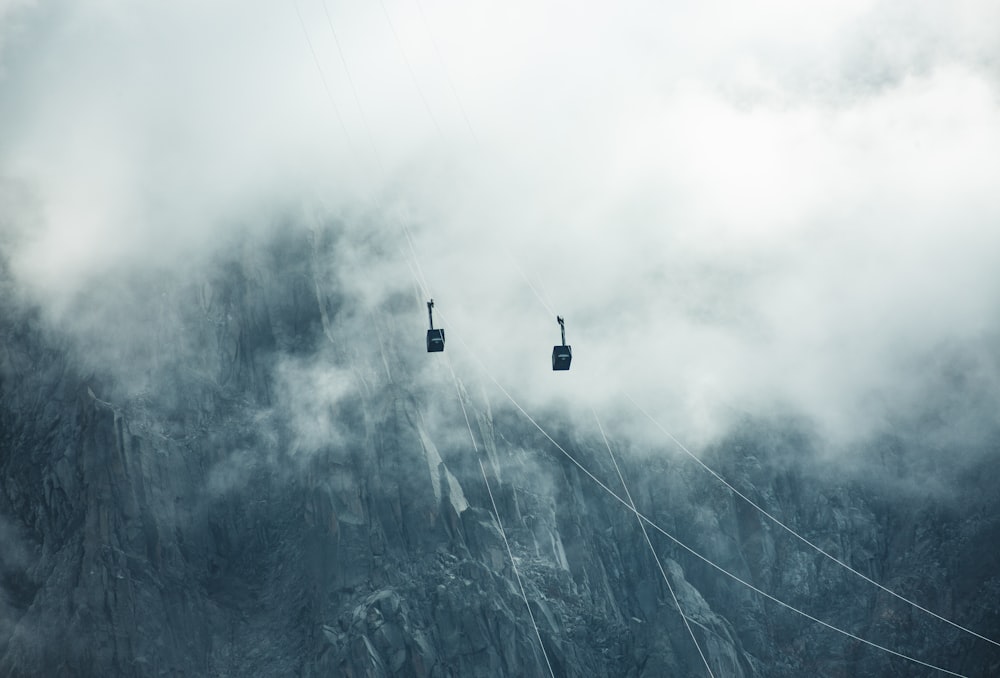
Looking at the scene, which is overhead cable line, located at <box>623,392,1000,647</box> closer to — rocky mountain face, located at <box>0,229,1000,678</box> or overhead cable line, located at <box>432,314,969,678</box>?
rocky mountain face, located at <box>0,229,1000,678</box>

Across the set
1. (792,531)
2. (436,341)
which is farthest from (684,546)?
(436,341)

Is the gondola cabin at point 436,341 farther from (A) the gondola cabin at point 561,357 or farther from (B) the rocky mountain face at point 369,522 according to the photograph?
(B) the rocky mountain face at point 369,522

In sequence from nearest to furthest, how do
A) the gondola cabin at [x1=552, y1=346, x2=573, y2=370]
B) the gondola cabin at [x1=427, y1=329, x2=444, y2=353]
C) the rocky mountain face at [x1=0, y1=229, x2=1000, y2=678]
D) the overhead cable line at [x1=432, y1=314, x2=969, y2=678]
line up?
the gondola cabin at [x1=552, y1=346, x2=573, y2=370] → the gondola cabin at [x1=427, y1=329, x2=444, y2=353] → the rocky mountain face at [x1=0, y1=229, x2=1000, y2=678] → the overhead cable line at [x1=432, y1=314, x2=969, y2=678]

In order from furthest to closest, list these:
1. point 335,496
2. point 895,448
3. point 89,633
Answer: point 895,448 < point 335,496 < point 89,633

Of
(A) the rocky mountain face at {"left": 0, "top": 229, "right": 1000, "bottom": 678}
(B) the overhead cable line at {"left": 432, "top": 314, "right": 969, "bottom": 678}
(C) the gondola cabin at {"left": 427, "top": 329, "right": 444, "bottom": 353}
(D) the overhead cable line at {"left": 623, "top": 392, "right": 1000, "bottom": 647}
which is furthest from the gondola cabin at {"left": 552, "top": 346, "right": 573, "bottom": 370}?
(D) the overhead cable line at {"left": 623, "top": 392, "right": 1000, "bottom": 647}

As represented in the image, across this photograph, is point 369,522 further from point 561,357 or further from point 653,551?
point 561,357

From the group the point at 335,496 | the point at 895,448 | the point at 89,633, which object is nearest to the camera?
the point at 89,633

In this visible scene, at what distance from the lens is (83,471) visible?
9150 centimetres

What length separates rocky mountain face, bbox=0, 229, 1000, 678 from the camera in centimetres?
8762

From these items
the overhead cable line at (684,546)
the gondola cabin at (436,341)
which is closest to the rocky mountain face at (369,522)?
the overhead cable line at (684,546)

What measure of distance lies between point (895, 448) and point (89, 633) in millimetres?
53886

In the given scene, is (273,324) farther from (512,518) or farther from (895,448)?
(895,448)

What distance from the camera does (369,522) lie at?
91875mm

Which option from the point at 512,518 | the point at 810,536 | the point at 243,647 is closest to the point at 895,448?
the point at 810,536
